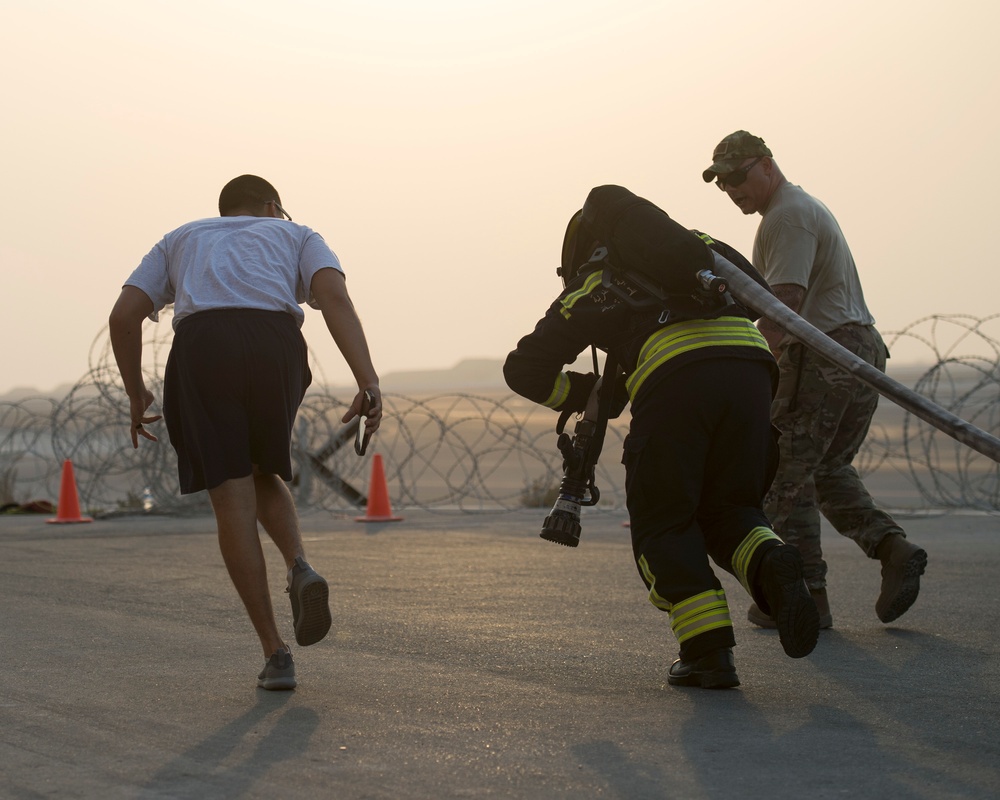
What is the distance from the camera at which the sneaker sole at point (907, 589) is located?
19.5ft

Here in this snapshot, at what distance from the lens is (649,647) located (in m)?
5.76

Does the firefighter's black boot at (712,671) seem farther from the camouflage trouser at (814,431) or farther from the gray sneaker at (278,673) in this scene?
the camouflage trouser at (814,431)

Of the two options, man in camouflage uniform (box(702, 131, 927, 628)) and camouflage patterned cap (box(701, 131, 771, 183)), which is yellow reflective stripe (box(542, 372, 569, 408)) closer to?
man in camouflage uniform (box(702, 131, 927, 628))

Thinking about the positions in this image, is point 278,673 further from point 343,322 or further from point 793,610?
point 793,610

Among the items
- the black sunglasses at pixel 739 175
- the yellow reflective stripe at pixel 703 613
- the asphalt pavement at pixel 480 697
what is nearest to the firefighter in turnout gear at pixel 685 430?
the yellow reflective stripe at pixel 703 613

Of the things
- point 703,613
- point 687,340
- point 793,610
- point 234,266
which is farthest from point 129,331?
point 793,610

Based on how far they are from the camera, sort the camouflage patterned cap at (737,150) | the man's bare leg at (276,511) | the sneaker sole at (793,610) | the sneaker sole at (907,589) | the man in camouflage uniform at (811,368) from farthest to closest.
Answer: the camouflage patterned cap at (737,150) < the man in camouflage uniform at (811,368) < the sneaker sole at (907,589) < the man's bare leg at (276,511) < the sneaker sole at (793,610)

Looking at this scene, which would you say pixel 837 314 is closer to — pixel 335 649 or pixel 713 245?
pixel 713 245

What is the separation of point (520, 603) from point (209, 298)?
2954 millimetres

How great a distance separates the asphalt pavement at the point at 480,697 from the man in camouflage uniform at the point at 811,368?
404 millimetres

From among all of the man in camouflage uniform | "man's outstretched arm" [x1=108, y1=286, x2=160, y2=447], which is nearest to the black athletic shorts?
"man's outstretched arm" [x1=108, y1=286, x2=160, y2=447]

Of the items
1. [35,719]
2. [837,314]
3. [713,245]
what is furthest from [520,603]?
[35,719]

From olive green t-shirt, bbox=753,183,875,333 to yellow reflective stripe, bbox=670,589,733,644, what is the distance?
6.25ft

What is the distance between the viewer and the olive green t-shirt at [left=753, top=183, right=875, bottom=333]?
6172mm
